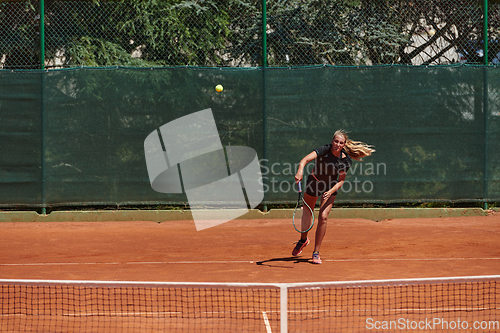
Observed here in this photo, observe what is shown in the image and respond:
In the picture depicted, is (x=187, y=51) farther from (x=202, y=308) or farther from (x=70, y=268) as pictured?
(x=202, y=308)

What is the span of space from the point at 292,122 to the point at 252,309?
4755 mm

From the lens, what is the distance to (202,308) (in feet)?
13.7

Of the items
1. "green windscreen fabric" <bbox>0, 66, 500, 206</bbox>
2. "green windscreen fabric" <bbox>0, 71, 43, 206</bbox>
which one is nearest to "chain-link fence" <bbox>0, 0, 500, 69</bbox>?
"green windscreen fabric" <bbox>0, 71, 43, 206</bbox>

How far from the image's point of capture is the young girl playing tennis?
5668 millimetres

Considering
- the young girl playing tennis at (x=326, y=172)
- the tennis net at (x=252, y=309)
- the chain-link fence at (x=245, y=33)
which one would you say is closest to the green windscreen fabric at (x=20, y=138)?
the chain-link fence at (x=245, y=33)

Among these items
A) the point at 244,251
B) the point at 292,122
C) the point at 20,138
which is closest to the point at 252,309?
the point at 244,251

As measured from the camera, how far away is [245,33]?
9.48 metres

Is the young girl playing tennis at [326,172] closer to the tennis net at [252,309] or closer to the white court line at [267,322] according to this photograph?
the tennis net at [252,309]

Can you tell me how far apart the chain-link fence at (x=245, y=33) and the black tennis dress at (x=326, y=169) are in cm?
353

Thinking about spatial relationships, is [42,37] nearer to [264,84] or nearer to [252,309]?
[264,84]

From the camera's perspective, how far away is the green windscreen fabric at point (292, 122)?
836 cm

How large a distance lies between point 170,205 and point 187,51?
299 centimetres

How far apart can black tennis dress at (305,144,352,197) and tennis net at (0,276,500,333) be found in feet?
4.69

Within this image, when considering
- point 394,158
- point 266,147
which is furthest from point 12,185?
point 394,158
